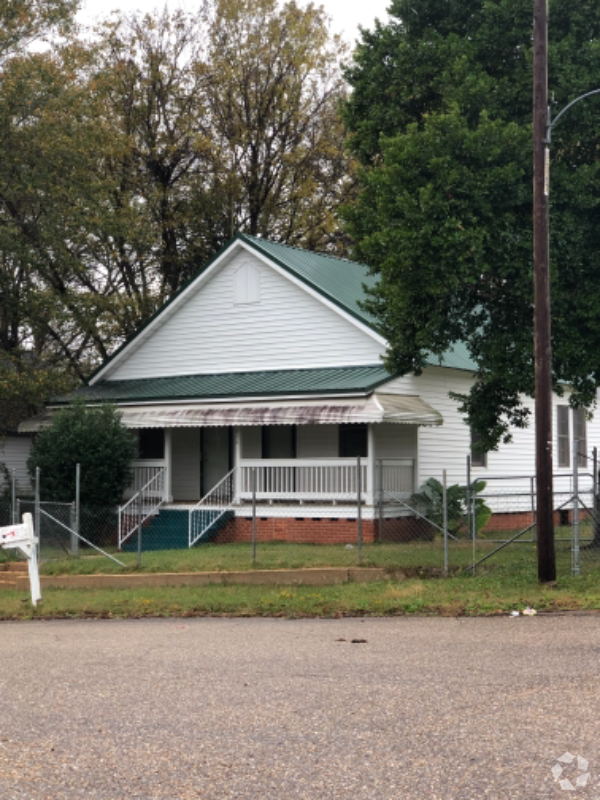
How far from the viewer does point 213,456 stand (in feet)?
90.8

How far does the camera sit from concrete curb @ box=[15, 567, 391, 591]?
16.7 m

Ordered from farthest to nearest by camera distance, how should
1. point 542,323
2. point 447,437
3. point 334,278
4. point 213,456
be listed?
point 213,456
point 334,278
point 447,437
point 542,323

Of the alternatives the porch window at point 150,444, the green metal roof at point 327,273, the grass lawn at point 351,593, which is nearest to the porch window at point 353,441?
the green metal roof at point 327,273

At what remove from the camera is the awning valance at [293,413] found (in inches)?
877

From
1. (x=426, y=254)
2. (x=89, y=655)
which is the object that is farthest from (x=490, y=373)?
(x=89, y=655)

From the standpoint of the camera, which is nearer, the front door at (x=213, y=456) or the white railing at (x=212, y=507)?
the white railing at (x=212, y=507)

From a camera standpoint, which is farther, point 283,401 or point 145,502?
point 145,502

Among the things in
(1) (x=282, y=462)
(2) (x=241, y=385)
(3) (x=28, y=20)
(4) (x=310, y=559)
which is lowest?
(4) (x=310, y=559)

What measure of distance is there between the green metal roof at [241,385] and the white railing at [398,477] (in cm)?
194

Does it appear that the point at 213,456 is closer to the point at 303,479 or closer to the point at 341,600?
the point at 303,479

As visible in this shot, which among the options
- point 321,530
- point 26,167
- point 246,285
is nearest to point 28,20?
point 26,167

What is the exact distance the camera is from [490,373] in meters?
19.1

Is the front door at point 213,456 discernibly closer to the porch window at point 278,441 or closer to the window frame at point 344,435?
the porch window at point 278,441

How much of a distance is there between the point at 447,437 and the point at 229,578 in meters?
10.5
